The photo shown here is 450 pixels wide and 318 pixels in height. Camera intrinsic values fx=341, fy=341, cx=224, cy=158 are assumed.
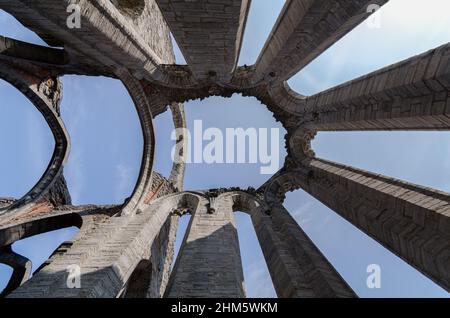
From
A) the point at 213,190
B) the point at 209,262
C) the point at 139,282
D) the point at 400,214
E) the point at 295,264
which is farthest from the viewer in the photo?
the point at 213,190

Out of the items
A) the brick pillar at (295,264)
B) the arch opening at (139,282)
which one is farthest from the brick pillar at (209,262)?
the arch opening at (139,282)

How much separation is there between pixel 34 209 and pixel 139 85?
4817 mm

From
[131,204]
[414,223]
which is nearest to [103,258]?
[131,204]

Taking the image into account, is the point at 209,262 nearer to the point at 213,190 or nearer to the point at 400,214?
the point at 400,214

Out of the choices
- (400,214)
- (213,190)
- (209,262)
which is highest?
(400,214)

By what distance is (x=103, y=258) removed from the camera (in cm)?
612

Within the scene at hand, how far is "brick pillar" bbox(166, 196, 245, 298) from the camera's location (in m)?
5.29

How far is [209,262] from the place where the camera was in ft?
20.5

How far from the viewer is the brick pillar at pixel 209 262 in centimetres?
529

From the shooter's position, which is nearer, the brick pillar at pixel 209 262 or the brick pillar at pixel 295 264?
the brick pillar at pixel 295 264

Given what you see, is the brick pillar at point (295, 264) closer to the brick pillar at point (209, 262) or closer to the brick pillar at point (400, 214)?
the brick pillar at point (209, 262)

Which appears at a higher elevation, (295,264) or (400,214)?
(400,214)

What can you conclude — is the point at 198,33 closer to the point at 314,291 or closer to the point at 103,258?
the point at 103,258

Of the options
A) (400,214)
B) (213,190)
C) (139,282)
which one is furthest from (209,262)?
(213,190)
